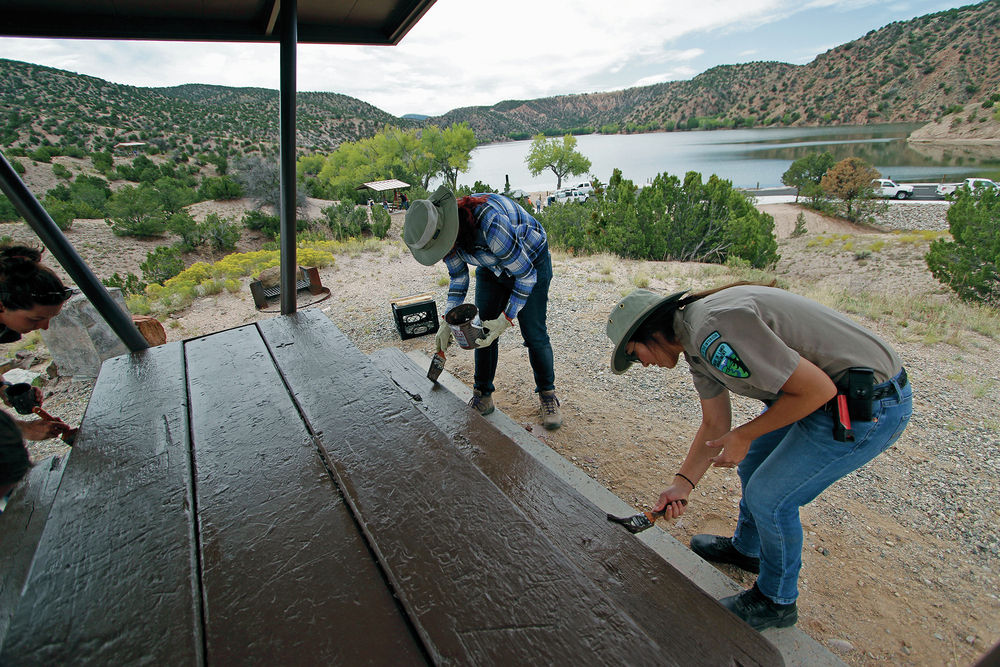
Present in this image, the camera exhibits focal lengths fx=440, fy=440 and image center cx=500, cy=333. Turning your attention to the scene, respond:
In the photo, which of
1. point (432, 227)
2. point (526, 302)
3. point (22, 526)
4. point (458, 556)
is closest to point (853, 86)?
point (526, 302)

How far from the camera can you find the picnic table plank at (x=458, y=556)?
2.44 ft

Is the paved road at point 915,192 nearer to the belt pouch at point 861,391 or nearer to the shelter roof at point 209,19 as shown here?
the shelter roof at point 209,19

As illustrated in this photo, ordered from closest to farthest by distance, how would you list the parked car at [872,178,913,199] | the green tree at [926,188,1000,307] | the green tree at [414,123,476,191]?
1. the green tree at [926,188,1000,307]
2. the parked car at [872,178,913,199]
3. the green tree at [414,123,476,191]

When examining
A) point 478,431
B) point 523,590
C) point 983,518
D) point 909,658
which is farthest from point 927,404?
point 523,590

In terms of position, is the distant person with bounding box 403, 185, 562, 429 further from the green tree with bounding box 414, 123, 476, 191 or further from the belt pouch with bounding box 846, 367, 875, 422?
the green tree with bounding box 414, 123, 476, 191

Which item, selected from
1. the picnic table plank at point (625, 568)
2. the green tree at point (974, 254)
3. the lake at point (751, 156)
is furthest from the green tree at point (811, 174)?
the picnic table plank at point (625, 568)

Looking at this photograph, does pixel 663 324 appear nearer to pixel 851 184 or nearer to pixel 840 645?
pixel 840 645

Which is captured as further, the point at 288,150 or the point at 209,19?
the point at 209,19

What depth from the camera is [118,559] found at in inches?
37.1

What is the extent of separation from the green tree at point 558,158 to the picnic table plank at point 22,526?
58.7 meters

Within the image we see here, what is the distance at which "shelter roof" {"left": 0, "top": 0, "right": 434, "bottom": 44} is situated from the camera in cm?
229

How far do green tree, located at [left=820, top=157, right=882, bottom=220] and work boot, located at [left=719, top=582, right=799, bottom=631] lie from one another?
3326 cm

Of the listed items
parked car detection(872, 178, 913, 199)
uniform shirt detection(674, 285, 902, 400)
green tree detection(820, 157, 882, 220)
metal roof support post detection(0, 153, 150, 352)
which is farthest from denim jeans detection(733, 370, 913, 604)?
parked car detection(872, 178, 913, 199)

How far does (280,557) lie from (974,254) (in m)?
12.1
